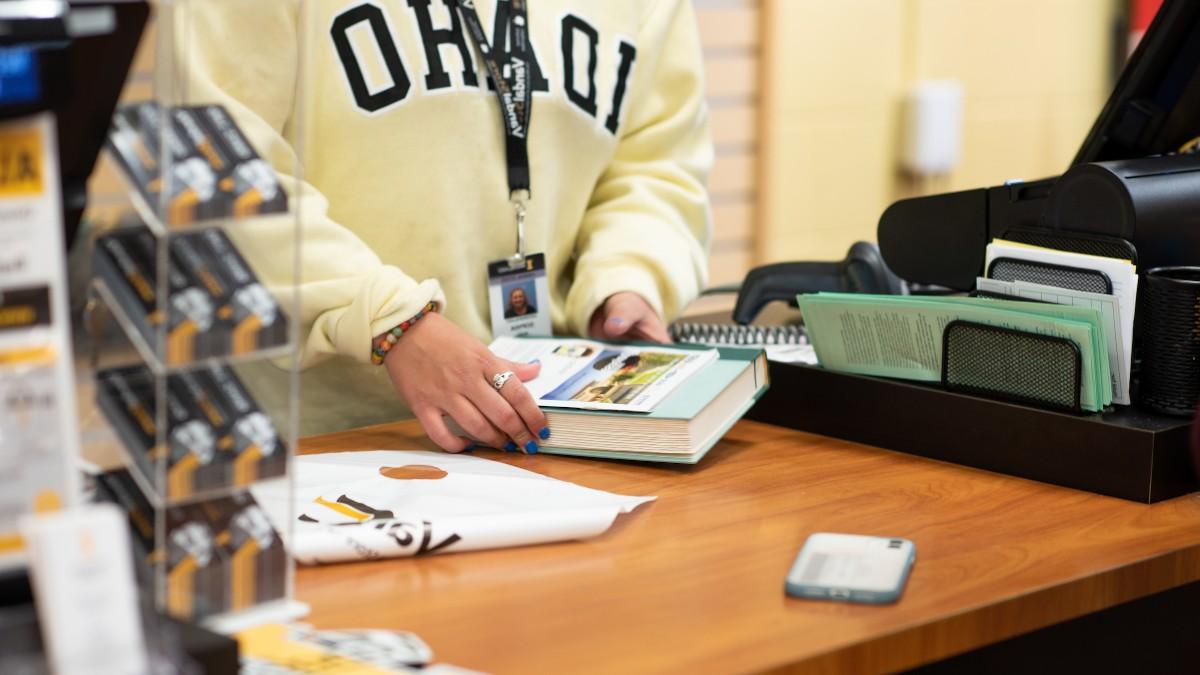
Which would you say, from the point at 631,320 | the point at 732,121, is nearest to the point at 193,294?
the point at 631,320

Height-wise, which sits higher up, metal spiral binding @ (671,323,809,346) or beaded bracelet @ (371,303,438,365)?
beaded bracelet @ (371,303,438,365)

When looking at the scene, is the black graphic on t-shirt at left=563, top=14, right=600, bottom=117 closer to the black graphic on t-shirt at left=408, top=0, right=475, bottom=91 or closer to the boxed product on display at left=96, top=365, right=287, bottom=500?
the black graphic on t-shirt at left=408, top=0, right=475, bottom=91

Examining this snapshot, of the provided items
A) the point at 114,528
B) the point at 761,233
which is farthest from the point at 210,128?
the point at 761,233

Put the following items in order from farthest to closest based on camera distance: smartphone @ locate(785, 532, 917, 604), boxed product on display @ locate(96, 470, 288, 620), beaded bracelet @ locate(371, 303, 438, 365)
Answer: beaded bracelet @ locate(371, 303, 438, 365), smartphone @ locate(785, 532, 917, 604), boxed product on display @ locate(96, 470, 288, 620)

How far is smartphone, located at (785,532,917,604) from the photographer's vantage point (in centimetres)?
108

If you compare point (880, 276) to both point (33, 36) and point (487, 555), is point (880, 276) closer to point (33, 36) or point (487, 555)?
point (487, 555)

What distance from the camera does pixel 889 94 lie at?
4.28 meters

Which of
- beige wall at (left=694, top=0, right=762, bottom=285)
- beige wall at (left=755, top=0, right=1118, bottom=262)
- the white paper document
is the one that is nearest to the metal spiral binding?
the white paper document

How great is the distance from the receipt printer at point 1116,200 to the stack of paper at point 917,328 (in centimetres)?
11

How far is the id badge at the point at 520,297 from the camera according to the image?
6.21ft

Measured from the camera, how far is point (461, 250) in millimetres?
1852

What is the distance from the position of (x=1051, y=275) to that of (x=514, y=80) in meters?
0.75

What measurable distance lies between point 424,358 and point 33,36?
2.55 feet

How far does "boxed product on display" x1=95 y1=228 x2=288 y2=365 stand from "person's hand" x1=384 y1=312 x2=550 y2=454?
58 cm
